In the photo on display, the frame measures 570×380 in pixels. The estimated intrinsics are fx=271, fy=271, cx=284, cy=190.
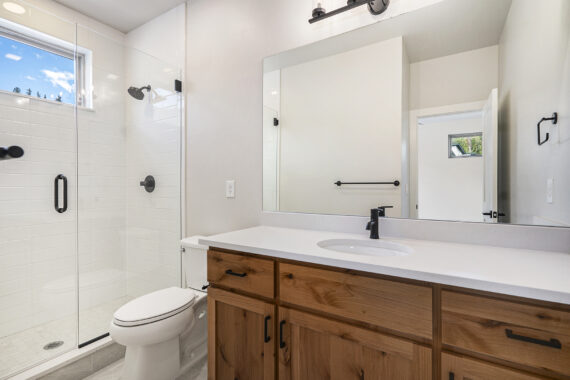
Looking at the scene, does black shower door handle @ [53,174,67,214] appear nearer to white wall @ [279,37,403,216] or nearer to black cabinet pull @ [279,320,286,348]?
white wall @ [279,37,403,216]

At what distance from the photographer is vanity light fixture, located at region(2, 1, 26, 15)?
5.85ft

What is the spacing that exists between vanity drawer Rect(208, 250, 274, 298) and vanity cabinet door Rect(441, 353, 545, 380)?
0.60 metres

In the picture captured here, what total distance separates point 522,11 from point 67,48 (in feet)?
9.64

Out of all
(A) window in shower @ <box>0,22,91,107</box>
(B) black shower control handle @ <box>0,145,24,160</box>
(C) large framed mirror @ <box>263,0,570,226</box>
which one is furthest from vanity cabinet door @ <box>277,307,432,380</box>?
(A) window in shower @ <box>0,22,91,107</box>

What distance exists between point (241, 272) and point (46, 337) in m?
1.69

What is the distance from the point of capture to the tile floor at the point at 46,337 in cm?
156

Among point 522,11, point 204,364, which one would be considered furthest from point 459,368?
point 204,364

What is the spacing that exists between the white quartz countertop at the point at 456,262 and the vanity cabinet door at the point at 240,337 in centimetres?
23

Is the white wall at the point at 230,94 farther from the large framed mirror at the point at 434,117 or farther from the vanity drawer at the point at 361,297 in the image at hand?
the vanity drawer at the point at 361,297

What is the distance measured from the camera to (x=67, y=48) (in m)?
2.17

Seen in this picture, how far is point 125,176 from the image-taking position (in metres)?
2.36

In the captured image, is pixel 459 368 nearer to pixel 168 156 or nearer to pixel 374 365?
pixel 374 365

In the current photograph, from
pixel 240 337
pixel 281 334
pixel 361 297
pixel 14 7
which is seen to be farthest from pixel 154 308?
pixel 14 7

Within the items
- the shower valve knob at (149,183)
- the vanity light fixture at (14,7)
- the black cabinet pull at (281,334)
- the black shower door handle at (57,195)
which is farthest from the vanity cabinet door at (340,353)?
the vanity light fixture at (14,7)
